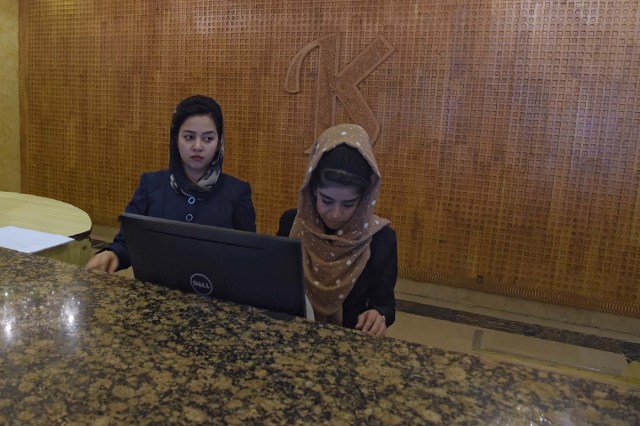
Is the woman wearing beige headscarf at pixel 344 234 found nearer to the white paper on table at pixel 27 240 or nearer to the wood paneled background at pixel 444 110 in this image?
the white paper on table at pixel 27 240

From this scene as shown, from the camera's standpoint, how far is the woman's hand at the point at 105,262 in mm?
1761

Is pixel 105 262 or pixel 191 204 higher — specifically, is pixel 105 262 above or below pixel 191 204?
below

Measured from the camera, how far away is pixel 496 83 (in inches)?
150

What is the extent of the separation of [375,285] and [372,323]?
253mm

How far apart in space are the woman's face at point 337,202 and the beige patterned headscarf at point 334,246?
0.04 m

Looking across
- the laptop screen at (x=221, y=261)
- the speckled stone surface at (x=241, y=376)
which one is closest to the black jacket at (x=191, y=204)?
the laptop screen at (x=221, y=261)

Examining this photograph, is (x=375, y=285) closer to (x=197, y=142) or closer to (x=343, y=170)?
(x=343, y=170)

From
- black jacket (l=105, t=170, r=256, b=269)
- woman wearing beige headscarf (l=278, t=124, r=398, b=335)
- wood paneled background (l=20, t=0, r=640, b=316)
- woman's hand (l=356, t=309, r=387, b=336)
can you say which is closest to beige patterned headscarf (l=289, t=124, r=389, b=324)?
woman wearing beige headscarf (l=278, t=124, r=398, b=335)

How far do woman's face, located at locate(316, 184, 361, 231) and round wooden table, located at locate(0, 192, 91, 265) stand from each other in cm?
109

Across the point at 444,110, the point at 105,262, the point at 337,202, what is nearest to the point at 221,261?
the point at 337,202

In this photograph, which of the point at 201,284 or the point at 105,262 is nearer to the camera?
the point at 201,284

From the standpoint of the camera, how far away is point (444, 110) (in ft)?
13.0

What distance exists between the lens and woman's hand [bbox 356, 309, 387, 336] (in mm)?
1644

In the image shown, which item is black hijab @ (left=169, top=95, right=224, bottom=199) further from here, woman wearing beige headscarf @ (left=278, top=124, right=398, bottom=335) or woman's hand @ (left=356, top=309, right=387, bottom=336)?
woman's hand @ (left=356, top=309, right=387, bottom=336)
